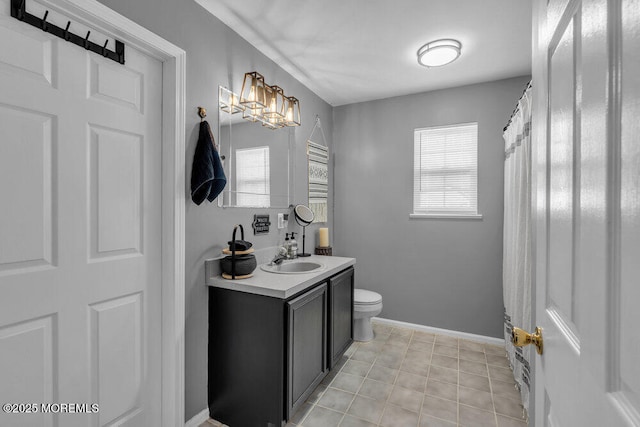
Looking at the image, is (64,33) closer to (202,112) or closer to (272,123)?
(202,112)

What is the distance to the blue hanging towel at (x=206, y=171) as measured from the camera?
1720 millimetres

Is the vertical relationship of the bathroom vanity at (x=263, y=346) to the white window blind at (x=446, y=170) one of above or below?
below

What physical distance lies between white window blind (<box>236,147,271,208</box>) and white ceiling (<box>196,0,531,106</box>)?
0.84 metres

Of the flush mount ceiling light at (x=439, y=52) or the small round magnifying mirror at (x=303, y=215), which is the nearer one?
the flush mount ceiling light at (x=439, y=52)

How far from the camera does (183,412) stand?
1.69 metres

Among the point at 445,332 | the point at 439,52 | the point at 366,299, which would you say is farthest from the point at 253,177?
the point at 445,332

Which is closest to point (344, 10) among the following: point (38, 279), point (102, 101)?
point (102, 101)

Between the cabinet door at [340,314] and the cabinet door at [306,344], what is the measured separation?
0.10 metres

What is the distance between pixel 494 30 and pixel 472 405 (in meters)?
2.61

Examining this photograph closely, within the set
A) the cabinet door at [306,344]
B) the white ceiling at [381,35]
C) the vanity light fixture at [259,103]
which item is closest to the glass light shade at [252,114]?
the vanity light fixture at [259,103]

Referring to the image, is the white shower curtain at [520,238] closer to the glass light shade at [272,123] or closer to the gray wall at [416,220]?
the gray wall at [416,220]

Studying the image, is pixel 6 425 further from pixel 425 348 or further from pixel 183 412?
pixel 425 348

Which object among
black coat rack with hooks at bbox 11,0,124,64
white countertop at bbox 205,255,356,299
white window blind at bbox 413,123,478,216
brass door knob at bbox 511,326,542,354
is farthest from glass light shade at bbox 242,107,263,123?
brass door knob at bbox 511,326,542,354

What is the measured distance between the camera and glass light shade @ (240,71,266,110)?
2100mm
